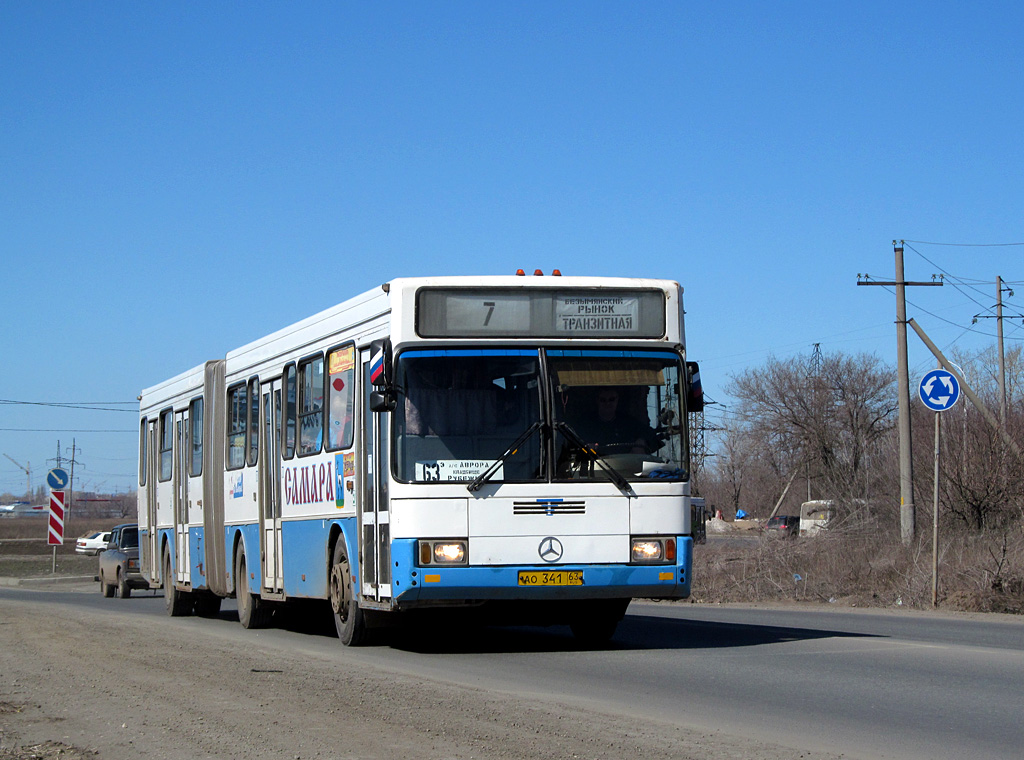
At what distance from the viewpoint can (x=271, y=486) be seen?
51.5ft

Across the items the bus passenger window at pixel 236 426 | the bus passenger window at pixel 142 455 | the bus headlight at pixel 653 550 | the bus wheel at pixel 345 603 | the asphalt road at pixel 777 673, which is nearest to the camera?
the asphalt road at pixel 777 673

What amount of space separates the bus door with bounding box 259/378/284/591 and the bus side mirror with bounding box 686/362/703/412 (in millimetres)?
5316

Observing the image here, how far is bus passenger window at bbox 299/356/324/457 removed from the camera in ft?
46.3

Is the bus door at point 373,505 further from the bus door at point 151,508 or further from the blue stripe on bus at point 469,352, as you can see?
the bus door at point 151,508

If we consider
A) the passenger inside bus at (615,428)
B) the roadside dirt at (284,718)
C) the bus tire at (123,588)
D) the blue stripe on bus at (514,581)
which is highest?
the passenger inside bus at (615,428)

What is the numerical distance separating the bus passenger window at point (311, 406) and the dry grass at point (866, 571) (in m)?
10.3

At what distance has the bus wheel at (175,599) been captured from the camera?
21.0 metres

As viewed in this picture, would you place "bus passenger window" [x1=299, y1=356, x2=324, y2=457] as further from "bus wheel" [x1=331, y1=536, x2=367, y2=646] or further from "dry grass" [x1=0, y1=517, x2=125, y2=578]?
"dry grass" [x1=0, y1=517, x2=125, y2=578]

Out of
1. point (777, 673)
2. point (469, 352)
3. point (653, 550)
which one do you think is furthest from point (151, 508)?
point (777, 673)

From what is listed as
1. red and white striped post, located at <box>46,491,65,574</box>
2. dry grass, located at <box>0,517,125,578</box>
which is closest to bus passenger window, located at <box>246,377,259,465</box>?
red and white striped post, located at <box>46,491,65,574</box>

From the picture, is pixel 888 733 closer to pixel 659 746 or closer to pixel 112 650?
pixel 659 746

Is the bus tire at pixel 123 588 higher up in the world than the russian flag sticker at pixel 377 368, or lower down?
lower down

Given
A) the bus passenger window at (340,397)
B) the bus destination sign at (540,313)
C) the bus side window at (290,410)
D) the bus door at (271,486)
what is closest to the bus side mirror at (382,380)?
the bus destination sign at (540,313)

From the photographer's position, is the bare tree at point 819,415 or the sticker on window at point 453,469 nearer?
the sticker on window at point 453,469
